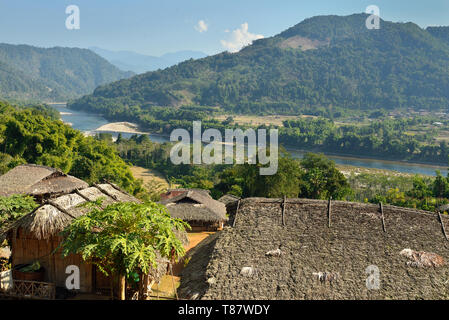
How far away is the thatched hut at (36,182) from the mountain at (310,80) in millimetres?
91637

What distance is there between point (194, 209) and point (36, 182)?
24.3ft

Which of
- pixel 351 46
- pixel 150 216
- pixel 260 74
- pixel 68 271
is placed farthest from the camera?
pixel 351 46

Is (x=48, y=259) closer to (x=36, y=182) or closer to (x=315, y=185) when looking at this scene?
(x=36, y=182)

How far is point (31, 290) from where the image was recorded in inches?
367

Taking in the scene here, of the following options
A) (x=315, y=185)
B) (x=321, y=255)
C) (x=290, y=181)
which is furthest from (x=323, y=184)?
(x=321, y=255)

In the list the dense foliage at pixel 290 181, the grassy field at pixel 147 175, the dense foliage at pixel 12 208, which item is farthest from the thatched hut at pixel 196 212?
the grassy field at pixel 147 175

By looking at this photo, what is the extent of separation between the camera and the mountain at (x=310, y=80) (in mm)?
137750

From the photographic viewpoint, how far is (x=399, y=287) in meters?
7.61

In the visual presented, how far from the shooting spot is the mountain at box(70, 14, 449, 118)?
13775cm

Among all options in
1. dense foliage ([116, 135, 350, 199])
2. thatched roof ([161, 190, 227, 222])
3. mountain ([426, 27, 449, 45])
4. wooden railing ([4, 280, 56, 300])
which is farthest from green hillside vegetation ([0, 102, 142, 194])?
mountain ([426, 27, 449, 45])

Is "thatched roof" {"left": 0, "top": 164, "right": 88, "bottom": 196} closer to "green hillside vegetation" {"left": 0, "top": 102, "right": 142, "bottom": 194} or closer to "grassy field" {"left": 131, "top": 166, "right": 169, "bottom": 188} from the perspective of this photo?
"green hillside vegetation" {"left": 0, "top": 102, "right": 142, "bottom": 194}

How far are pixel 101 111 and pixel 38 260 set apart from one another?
12930 cm

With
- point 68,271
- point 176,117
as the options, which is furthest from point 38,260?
point 176,117

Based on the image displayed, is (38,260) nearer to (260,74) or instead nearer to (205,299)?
(205,299)
